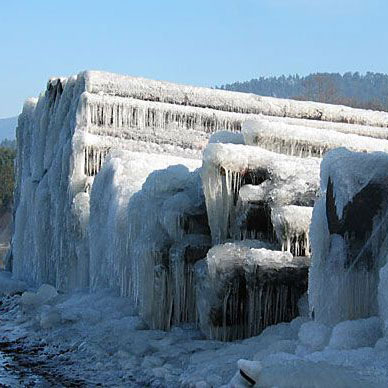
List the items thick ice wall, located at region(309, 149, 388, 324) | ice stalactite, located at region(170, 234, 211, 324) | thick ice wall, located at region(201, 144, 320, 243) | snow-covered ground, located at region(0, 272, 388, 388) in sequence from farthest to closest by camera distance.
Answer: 1. ice stalactite, located at region(170, 234, 211, 324)
2. thick ice wall, located at region(201, 144, 320, 243)
3. thick ice wall, located at region(309, 149, 388, 324)
4. snow-covered ground, located at region(0, 272, 388, 388)

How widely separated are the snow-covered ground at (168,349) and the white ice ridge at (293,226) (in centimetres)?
96

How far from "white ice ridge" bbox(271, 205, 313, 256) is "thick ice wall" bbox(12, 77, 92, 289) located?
19.7ft

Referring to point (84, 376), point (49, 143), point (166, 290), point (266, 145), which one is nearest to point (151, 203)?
point (166, 290)

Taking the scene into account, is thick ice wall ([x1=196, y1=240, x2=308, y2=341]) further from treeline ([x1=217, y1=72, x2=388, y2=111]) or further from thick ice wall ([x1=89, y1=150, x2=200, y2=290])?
treeline ([x1=217, y1=72, x2=388, y2=111])

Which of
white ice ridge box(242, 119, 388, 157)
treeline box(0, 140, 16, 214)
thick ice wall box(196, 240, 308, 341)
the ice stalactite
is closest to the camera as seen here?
thick ice wall box(196, 240, 308, 341)

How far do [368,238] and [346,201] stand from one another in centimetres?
38

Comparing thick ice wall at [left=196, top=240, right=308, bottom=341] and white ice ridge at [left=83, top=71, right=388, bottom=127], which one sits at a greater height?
white ice ridge at [left=83, top=71, right=388, bottom=127]

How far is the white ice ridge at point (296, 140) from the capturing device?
1152 centimetres

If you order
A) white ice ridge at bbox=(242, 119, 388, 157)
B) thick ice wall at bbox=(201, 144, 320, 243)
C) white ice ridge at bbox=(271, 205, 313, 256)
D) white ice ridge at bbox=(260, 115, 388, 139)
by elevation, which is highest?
white ice ridge at bbox=(260, 115, 388, 139)

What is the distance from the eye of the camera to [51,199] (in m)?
16.4

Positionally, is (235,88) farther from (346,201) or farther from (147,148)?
(346,201)

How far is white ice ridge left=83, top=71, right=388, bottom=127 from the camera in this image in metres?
16.5

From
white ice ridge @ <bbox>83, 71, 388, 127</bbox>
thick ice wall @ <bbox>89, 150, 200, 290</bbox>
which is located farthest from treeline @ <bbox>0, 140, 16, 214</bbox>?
thick ice wall @ <bbox>89, 150, 200, 290</bbox>

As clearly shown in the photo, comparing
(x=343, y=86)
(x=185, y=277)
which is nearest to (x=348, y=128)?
(x=185, y=277)
